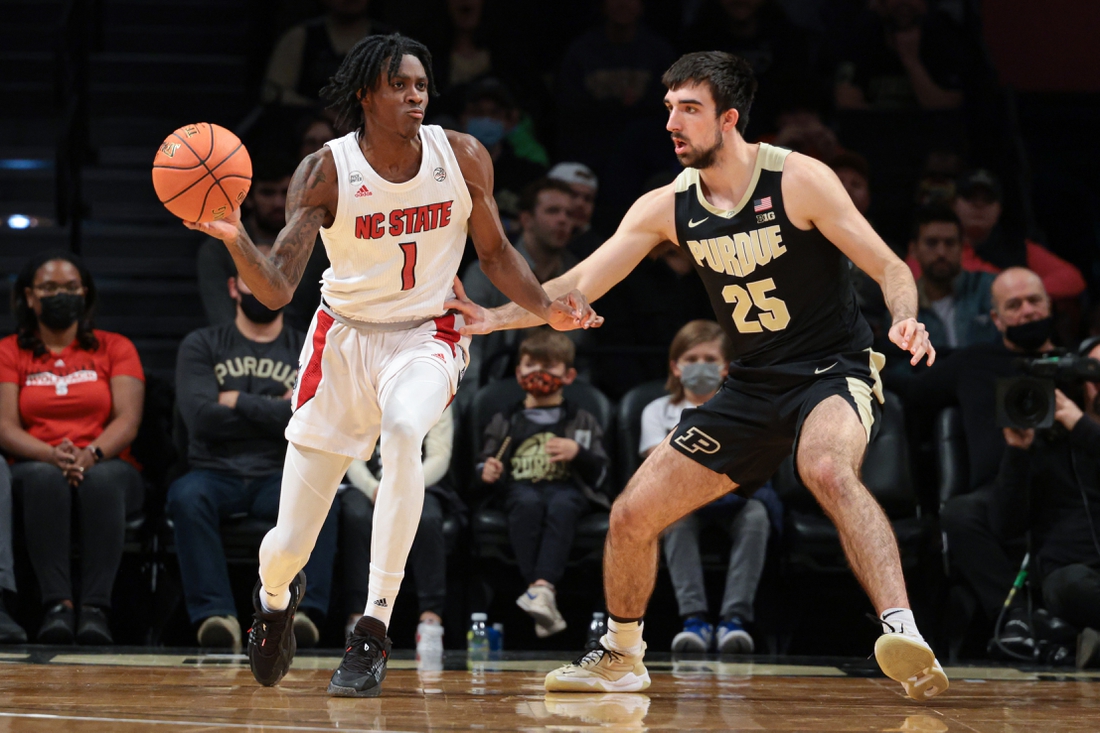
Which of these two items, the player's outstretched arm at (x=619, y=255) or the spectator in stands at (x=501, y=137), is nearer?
the player's outstretched arm at (x=619, y=255)

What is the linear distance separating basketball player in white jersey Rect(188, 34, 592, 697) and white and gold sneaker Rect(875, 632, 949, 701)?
1396mm

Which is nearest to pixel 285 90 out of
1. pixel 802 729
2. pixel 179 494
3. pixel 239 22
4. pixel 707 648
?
pixel 239 22

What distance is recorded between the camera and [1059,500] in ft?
19.4

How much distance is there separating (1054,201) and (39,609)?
275 inches

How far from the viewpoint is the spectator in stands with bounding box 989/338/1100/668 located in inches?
225

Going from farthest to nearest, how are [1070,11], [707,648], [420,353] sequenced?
1. [1070,11]
2. [707,648]
3. [420,353]

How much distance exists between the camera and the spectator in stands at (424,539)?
238 inches

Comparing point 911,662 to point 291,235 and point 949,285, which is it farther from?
point 949,285

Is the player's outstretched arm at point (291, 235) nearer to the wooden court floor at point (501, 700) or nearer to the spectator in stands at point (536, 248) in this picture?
the wooden court floor at point (501, 700)

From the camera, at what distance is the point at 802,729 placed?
360 cm

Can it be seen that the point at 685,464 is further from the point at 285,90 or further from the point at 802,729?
the point at 285,90

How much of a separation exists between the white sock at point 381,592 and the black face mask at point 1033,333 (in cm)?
336

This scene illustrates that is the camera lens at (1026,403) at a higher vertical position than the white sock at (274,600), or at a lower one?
higher

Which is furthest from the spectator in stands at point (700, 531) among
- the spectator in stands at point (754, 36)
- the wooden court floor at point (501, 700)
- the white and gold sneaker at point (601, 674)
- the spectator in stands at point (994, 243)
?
the spectator in stands at point (754, 36)
